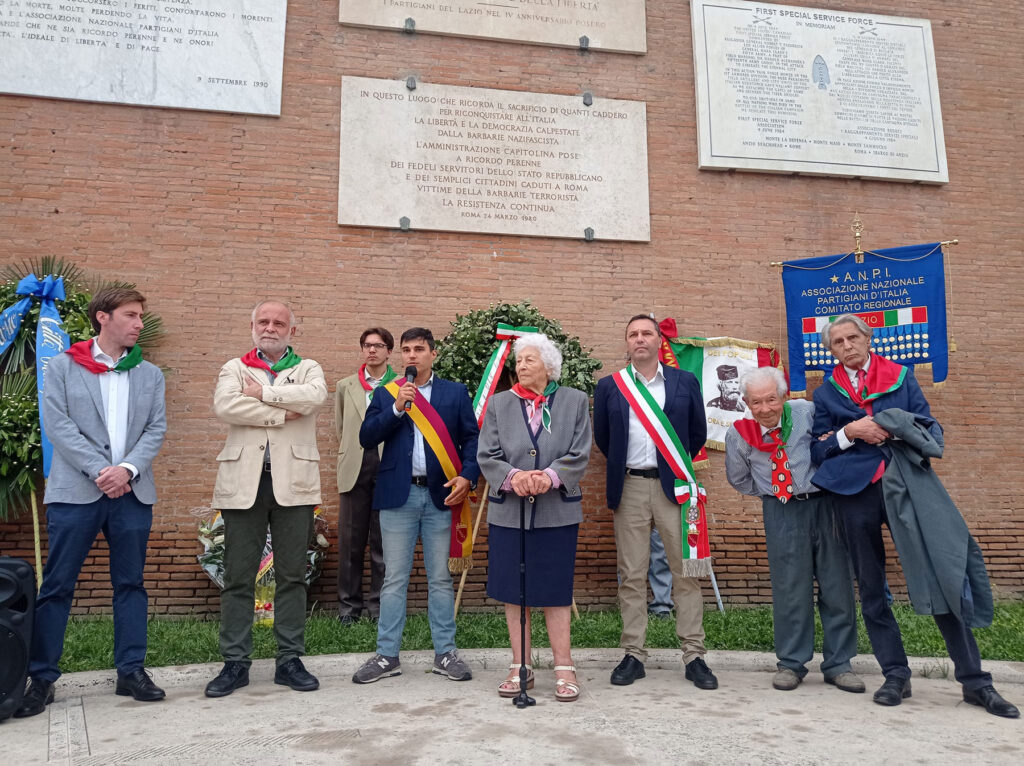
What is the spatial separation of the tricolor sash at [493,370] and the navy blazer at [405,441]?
140 cm

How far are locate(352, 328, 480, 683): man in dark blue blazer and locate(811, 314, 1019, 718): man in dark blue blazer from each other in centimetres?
202

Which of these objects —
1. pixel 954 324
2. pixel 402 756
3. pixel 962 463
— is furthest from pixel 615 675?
pixel 954 324

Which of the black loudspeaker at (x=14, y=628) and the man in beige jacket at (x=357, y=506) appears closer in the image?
the black loudspeaker at (x=14, y=628)

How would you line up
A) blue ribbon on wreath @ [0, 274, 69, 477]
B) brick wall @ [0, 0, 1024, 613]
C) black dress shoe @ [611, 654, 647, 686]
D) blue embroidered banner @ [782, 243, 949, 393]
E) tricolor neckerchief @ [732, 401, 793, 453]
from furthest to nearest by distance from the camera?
1. blue embroidered banner @ [782, 243, 949, 393]
2. brick wall @ [0, 0, 1024, 613]
3. blue ribbon on wreath @ [0, 274, 69, 477]
4. tricolor neckerchief @ [732, 401, 793, 453]
5. black dress shoe @ [611, 654, 647, 686]

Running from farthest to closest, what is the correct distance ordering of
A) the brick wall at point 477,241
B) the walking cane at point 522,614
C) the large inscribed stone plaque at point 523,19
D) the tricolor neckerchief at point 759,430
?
the large inscribed stone plaque at point 523,19 < the brick wall at point 477,241 < the tricolor neckerchief at point 759,430 < the walking cane at point 522,614

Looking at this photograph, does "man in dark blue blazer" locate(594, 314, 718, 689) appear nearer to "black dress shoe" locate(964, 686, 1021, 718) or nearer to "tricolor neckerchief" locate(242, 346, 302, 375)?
"black dress shoe" locate(964, 686, 1021, 718)

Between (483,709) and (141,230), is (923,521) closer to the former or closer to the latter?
(483,709)

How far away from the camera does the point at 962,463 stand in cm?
818

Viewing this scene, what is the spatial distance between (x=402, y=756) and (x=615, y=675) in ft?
5.33

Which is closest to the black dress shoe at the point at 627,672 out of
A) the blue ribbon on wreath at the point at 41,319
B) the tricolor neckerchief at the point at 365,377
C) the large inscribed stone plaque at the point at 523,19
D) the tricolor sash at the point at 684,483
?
the tricolor sash at the point at 684,483

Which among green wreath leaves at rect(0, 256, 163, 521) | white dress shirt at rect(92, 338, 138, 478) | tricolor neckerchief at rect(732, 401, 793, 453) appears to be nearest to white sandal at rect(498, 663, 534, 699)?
tricolor neckerchief at rect(732, 401, 793, 453)

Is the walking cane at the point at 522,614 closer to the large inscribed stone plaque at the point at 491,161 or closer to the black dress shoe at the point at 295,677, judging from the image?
the black dress shoe at the point at 295,677

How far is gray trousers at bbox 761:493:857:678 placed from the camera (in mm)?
4418

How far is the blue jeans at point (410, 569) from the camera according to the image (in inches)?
178
